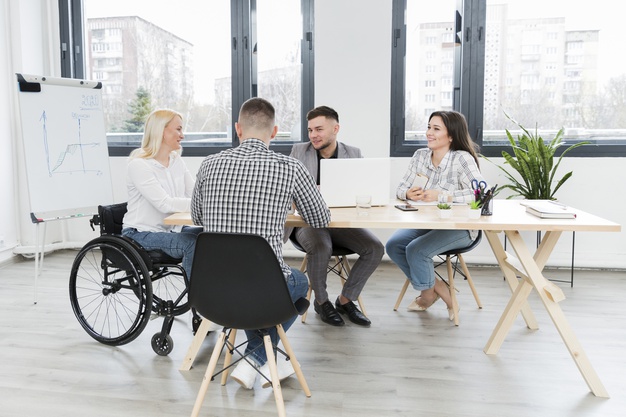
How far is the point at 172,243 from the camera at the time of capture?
287cm

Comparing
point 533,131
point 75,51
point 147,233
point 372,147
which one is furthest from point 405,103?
point 75,51

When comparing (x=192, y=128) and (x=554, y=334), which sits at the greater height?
(x=192, y=128)

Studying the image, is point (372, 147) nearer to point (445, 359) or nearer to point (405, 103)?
point (405, 103)

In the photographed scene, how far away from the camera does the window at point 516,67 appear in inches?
182

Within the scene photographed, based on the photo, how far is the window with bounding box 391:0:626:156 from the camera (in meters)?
4.62

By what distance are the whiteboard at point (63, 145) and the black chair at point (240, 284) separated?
231cm

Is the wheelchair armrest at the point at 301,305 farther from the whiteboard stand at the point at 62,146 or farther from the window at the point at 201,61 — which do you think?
the window at the point at 201,61

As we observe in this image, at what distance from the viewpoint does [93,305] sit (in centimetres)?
380

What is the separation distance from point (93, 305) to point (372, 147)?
2.46 meters

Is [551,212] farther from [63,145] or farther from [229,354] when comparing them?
[63,145]

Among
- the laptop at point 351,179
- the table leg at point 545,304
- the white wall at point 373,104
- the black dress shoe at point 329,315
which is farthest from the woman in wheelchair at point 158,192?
the white wall at point 373,104

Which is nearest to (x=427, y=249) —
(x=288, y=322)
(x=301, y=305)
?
(x=288, y=322)

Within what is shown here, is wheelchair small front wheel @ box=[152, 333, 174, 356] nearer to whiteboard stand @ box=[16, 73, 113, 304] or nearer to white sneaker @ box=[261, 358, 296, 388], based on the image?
white sneaker @ box=[261, 358, 296, 388]

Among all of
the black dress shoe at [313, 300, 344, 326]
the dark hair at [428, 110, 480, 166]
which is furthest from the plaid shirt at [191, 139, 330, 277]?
the dark hair at [428, 110, 480, 166]
